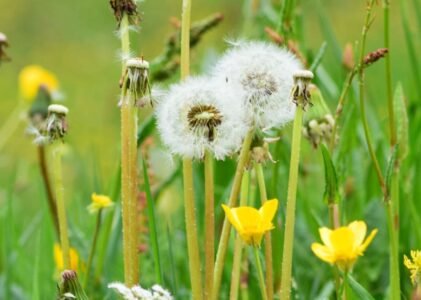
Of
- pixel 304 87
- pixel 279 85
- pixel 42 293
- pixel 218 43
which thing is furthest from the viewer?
pixel 218 43

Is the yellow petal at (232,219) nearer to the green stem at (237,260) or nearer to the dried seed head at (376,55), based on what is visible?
the green stem at (237,260)

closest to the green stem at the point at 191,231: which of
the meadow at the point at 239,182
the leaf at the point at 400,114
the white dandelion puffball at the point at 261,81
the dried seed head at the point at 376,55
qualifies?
the meadow at the point at 239,182

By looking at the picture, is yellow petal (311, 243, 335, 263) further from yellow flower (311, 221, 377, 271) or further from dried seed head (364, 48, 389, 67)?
dried seed head (364, 48, 389, 67)

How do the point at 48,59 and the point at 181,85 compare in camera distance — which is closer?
the point at 181,85

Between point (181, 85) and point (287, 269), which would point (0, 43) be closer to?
point (181, 85)

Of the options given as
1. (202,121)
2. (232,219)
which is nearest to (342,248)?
(232,219)

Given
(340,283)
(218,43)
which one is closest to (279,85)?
(340,283)

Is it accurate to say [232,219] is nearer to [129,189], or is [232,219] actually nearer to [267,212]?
[267,212]

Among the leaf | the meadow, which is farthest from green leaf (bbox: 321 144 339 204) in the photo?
the leaf
